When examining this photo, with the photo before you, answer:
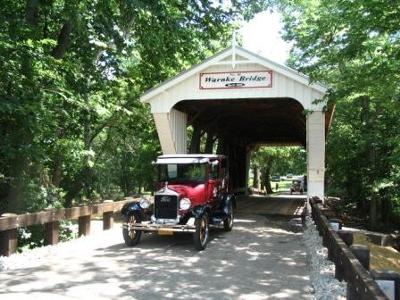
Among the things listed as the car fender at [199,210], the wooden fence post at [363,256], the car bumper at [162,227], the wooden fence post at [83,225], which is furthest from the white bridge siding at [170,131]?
the wooden fence post at [363,256]

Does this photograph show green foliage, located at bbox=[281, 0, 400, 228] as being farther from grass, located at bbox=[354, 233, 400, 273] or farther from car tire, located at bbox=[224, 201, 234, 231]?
car tire, located at bbox=[224, 201, 234, 231]

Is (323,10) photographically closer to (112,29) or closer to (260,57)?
(260,57)

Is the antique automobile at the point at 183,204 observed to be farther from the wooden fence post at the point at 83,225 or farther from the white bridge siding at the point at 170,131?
the white bridge siding at the point at 170,131

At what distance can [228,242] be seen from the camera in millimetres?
11438

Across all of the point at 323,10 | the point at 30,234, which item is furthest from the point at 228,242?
the point at 323,10

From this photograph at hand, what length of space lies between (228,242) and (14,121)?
5454 mm

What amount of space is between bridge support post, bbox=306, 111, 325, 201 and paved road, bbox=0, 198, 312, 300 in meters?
4.07

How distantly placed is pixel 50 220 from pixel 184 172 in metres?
3.20

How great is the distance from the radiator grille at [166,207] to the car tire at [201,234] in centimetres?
62

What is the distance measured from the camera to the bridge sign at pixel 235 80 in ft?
51.1

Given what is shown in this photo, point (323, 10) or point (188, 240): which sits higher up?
point (323, 10)

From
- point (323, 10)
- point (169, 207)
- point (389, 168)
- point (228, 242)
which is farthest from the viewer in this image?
point (389, 168)

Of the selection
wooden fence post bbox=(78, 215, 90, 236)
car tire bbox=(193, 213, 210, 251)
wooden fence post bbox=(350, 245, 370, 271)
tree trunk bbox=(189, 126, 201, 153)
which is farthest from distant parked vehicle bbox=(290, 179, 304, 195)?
wooden fence post bbox=(350, 245, 370, 271)

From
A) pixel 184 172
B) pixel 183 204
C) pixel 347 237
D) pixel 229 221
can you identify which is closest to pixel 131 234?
pixel 183 204
